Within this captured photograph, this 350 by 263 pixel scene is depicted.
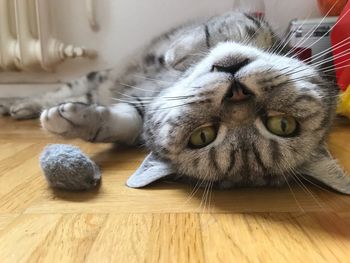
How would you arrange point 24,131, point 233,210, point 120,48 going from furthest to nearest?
point 120,48
point 24,131
point 233,210

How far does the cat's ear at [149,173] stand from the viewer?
116cm

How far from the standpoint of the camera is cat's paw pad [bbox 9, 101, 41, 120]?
2176mm

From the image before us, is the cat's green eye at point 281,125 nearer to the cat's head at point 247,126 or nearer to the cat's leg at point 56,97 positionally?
the cat's head at point 247,126

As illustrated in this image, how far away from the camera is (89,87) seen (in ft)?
6.91

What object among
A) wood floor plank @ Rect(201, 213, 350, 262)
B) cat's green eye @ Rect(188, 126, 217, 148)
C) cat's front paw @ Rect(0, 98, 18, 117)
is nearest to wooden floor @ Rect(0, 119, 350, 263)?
wood floor plank @ Rect(201, 213, 350, 262)

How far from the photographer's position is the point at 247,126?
1034 millimetres

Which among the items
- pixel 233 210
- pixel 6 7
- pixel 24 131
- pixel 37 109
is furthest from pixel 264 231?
pixel 6 7

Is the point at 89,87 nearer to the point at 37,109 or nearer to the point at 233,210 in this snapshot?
the point at 37,109

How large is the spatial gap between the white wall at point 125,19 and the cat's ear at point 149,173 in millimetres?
1330

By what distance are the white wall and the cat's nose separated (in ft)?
4.88

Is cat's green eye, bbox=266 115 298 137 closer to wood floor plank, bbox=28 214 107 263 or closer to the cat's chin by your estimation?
the cat's chin

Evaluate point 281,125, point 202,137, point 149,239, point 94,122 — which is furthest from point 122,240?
point 94,122

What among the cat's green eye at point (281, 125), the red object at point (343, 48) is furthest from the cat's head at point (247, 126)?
the red object at point (343, 48)

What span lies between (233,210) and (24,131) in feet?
4.05
